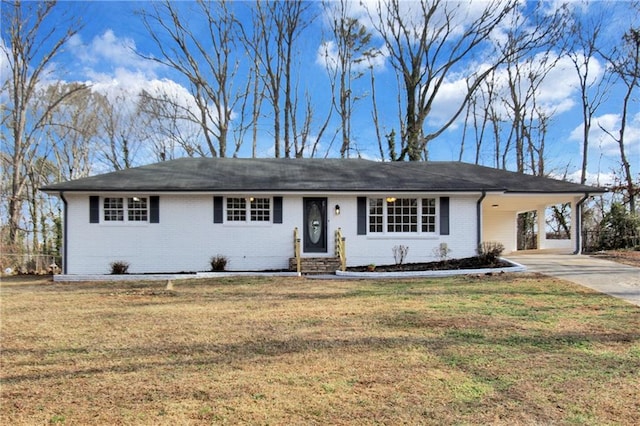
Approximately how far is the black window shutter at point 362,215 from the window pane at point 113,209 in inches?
299

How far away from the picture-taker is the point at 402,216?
41.4 ft

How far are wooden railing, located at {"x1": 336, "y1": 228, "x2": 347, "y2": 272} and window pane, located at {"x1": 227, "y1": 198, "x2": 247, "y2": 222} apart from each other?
308cm

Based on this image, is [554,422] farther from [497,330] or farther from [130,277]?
[130,277]

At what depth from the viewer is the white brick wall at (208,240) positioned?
11945 mm

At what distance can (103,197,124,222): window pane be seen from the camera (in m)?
12.1

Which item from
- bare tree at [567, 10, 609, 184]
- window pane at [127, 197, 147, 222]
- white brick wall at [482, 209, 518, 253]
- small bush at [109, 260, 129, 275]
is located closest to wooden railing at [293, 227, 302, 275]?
window pane at [127, 197, 147, 222]

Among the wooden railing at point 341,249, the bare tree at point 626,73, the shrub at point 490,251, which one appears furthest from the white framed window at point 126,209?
the bare tree at point 626,73

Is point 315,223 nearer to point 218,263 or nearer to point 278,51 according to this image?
point 218,263

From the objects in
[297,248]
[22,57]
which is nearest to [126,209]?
[297,248]

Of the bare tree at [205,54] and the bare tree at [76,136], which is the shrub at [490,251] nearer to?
the bare tree at [205,54]

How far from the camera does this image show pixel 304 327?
5566 millimetres

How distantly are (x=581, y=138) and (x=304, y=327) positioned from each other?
24.3 m

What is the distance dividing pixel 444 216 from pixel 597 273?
4.29m

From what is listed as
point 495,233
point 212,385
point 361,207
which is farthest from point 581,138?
point 212,385
